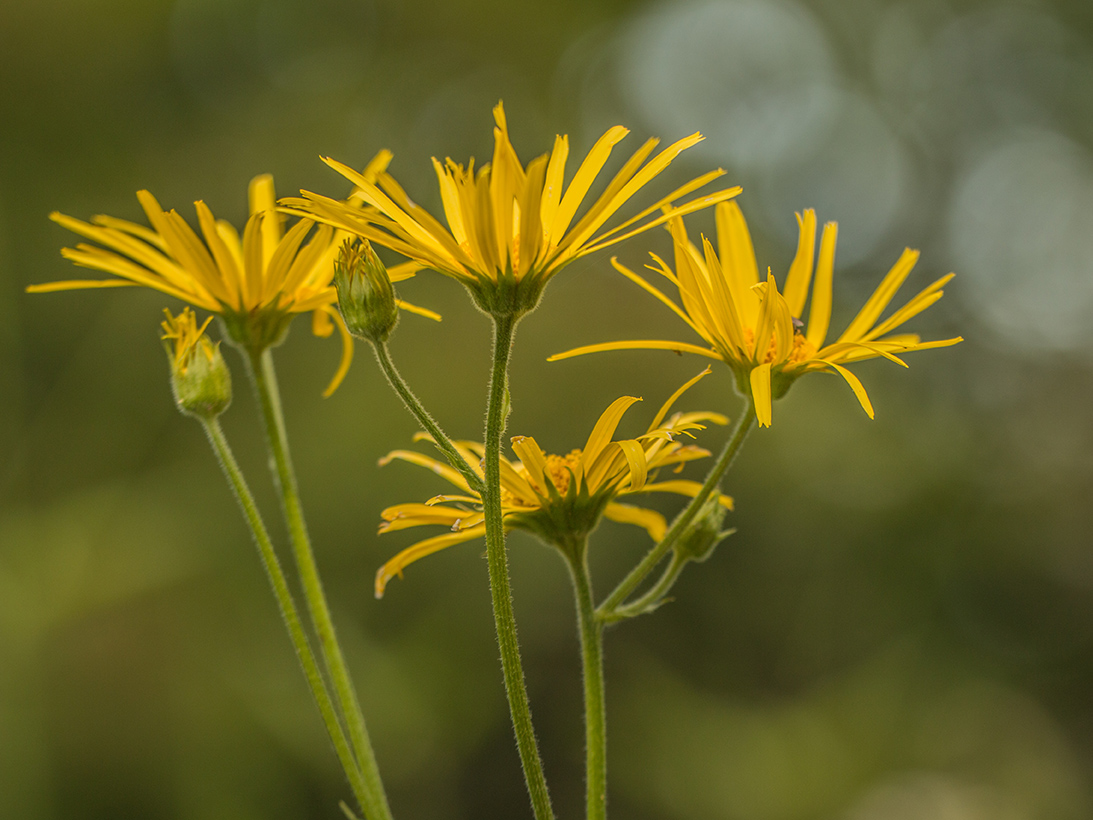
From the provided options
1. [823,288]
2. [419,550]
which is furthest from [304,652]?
[823,288]

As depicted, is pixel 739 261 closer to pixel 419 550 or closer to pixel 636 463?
pixel 636 463

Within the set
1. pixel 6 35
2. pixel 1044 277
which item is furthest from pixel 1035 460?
pixel 6 35

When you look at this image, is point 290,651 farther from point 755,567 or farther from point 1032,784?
point 1032,784

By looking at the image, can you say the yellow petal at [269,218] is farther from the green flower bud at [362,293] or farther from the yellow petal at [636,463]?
the yellow petal at [636,463]

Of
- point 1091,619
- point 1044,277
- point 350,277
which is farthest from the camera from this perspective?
point 1044,277

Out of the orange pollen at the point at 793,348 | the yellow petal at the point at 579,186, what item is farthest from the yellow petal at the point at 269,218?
the orange pollen at the point at 793,348
